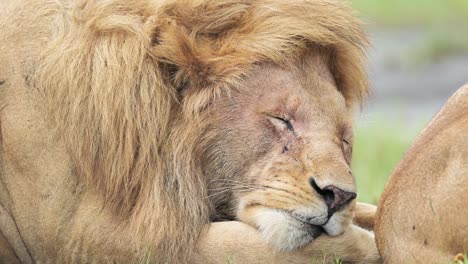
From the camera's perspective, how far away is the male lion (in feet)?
14.9

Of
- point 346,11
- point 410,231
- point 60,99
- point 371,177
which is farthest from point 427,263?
point 371,177

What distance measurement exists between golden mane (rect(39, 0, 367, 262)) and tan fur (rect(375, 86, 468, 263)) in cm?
55

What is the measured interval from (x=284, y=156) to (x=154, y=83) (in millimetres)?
542

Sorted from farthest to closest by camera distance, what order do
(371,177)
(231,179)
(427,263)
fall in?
(371,177), (231,179), (427,263)

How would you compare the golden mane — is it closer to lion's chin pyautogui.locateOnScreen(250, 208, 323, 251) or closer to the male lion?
the male lion

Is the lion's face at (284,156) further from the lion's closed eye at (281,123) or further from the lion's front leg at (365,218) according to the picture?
the lion's front leg at (365,218)

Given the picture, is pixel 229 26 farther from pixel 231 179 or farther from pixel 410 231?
pixel 410 231

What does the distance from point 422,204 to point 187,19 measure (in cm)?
110

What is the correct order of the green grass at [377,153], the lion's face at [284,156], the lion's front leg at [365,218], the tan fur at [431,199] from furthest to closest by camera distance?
the green grass at [377,153] → the lion's front leg at [365,218] → the lion's face at [284,156] → the tan fur at [431,199]

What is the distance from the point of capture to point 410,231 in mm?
4406

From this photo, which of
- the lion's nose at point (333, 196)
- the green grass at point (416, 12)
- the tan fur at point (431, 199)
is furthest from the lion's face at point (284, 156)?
the green grass at point (416, 12)

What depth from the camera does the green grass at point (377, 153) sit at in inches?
306

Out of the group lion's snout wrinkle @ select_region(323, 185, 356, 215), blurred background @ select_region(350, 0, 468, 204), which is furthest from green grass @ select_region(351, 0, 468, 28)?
lion's snout wrinkle @ select_region(323, 185, 356, 215)

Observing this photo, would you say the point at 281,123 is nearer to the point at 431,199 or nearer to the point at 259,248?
the point at 259,248
